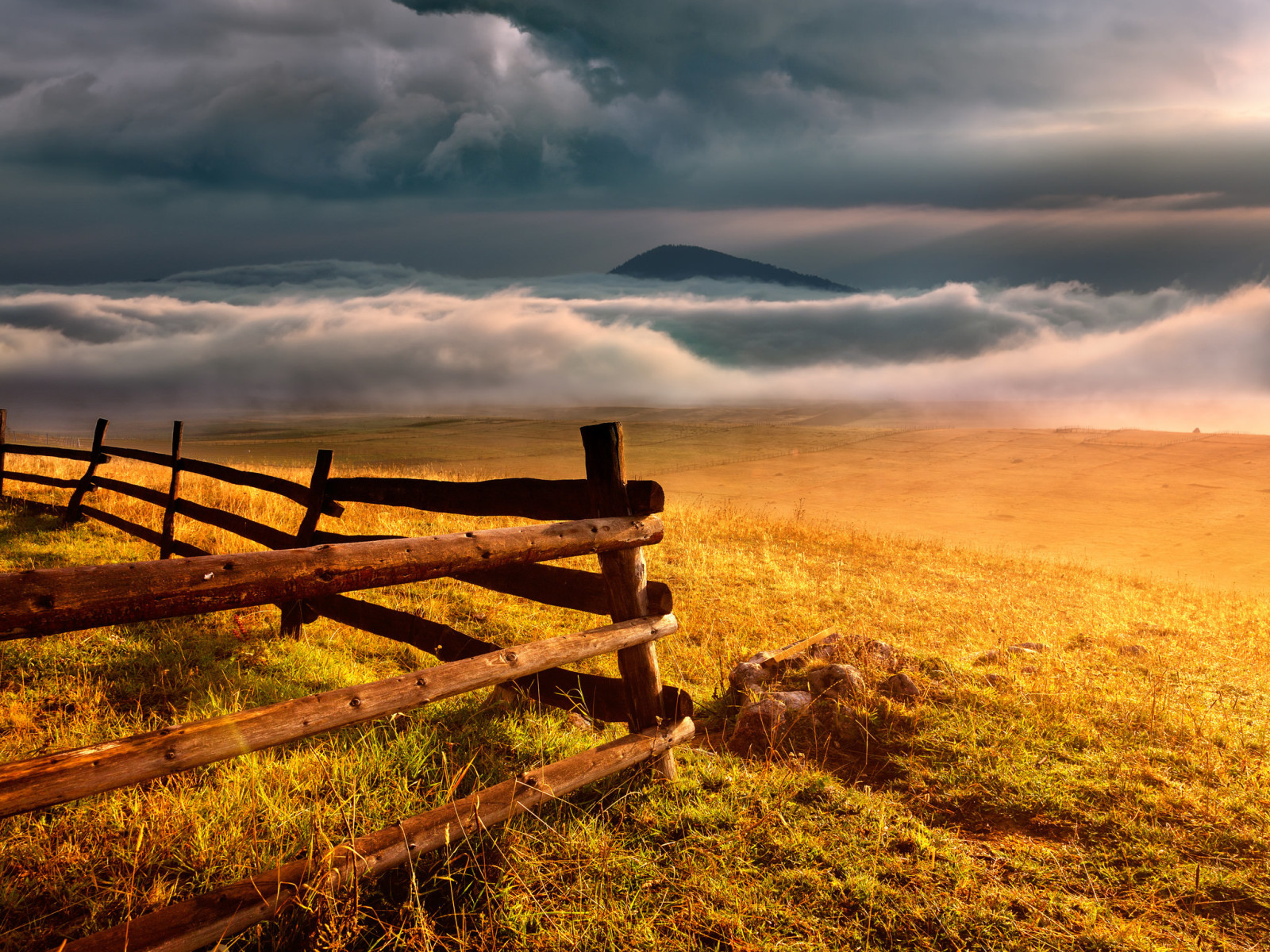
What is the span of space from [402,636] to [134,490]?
705cm

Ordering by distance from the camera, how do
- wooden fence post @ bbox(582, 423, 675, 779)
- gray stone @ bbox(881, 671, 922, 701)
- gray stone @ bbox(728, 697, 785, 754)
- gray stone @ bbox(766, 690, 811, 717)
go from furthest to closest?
gray stone @ bbox(881, 671, 922, 701) → gray stone @ bbox(766, 690, 811, 717) → gray stone @ bbox(728, 697, 785, 754) → wooden fence post @ bbox(582, 423, 675, 779)

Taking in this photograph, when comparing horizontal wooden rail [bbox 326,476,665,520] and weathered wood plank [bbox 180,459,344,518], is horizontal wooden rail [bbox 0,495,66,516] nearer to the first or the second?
weathered wood plank [bbox 180,459,344,518]

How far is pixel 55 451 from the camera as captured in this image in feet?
38.3

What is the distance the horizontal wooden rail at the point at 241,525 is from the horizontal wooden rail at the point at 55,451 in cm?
332

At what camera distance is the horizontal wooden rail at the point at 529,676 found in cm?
Answer: 445

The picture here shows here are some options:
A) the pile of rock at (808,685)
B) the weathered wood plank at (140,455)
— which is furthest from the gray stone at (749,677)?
the weathered wood plank at (140,455)

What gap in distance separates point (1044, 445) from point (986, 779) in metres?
68.6

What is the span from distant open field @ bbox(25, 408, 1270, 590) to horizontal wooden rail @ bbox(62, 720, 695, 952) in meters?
23.3

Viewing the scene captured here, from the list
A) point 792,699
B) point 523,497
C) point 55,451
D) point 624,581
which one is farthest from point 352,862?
point 55,451

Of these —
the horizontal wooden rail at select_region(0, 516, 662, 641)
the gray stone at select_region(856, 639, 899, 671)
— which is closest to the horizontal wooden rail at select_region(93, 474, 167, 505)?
the horizontal wooden rail at select_region(0, 516, 662, 641)

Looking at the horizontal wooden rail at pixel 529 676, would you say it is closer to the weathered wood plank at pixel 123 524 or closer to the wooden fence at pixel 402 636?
the wooden fence at pixel 402 636

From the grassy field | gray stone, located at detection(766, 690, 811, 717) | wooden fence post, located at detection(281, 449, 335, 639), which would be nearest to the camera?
the grassy field

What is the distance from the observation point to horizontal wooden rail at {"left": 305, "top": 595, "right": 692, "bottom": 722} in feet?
14.6

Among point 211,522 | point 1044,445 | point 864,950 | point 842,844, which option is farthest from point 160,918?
point 1044,445
